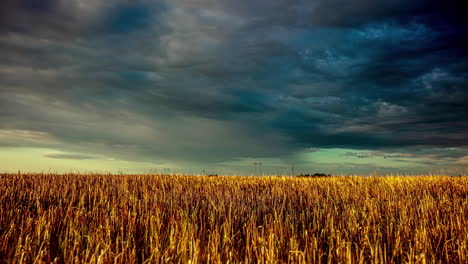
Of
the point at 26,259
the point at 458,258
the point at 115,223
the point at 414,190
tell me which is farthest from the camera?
the point at 414,190

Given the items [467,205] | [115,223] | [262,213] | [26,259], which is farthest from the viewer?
[467,205]

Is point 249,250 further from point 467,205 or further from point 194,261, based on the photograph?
point 467,205

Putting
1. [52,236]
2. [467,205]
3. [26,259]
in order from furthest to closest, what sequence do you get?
[467,205], [52,236], [26,259]

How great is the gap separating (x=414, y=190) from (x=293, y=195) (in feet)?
16.8

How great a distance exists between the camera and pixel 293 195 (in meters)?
11.4

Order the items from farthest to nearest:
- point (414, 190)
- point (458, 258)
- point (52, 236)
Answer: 1. point (414, 190)
2. point (52, 236)
3. point (458, 258)

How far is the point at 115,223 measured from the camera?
6.62 meters

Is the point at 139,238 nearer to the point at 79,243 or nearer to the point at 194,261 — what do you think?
the point at 79,243

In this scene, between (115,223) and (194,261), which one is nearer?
(194,261)

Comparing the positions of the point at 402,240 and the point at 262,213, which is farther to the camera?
the point at 262,213

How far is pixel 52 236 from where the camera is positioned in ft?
18.7

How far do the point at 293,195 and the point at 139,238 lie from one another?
6.57 m

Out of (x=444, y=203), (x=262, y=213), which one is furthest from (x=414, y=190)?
(x=262, y=213)

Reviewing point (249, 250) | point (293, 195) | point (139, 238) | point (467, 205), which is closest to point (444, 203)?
point (467, 205)
